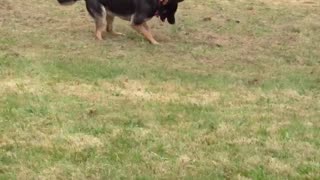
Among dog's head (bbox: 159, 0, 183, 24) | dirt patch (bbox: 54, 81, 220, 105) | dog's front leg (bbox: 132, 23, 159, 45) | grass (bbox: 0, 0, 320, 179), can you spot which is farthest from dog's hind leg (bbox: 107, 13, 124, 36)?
dirt patch (bbox: 54, 81, 220, 105)

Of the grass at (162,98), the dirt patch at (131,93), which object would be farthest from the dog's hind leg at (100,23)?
the dirt patch at (131,93)

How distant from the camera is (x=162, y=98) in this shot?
20.9 ft

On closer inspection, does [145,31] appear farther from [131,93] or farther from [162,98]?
[162,98]

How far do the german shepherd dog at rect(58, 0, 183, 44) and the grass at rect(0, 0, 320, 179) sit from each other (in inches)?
8.2

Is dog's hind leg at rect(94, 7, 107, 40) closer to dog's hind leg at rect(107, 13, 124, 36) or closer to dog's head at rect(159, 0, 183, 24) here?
dog's hind leg at rect(107, 13, 124, 36)

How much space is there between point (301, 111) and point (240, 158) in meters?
1.56

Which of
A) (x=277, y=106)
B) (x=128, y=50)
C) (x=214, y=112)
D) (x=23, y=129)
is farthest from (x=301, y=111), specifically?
(x=128, y=50)

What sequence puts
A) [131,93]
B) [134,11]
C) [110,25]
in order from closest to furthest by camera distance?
1. [131,93]
2. [134,11]
3. [110,25]

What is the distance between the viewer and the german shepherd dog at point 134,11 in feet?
29.8

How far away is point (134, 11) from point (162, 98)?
122 inches

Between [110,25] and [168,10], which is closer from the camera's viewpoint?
[168,10]

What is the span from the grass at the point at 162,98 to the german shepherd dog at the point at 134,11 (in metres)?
0.21

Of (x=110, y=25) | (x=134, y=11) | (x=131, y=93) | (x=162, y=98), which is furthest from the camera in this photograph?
(x=110, y=25)

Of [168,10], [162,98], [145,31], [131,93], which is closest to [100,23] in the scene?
[145,31]
